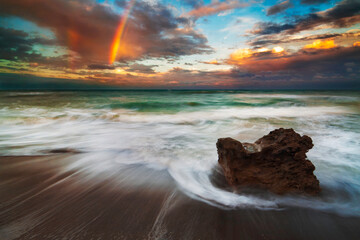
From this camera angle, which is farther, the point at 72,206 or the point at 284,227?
the point at 72,206

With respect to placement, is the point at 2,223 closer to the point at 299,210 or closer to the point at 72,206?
the point at 72,206

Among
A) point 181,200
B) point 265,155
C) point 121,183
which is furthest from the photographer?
point 121,183

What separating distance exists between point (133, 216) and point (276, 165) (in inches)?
90.0

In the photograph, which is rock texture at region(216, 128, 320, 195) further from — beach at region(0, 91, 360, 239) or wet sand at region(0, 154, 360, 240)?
wet sand at region(0, 154, 360, 240)

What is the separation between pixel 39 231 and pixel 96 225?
2.04 ft

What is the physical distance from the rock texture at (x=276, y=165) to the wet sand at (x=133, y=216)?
1.43ft

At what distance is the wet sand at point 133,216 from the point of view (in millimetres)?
2037

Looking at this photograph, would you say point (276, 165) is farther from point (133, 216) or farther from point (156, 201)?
point (133, 216)

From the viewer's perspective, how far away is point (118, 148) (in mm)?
5426

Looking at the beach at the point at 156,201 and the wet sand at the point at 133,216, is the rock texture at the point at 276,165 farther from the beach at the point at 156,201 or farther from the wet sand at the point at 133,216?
the wet sand at the point at 133,216

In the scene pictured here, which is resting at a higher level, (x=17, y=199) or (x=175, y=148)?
(x=17, y=199)

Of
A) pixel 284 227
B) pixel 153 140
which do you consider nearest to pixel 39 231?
pixel 284 227

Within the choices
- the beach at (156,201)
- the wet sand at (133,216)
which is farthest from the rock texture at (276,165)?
the wet sand at (133,216)

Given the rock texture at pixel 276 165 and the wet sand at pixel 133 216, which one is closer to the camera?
the wet sand at pixel 133 216
